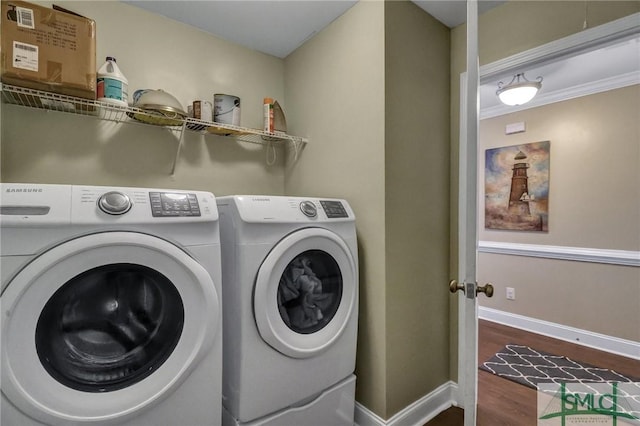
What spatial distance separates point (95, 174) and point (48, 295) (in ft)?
3.03

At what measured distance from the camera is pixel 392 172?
1.54 metres

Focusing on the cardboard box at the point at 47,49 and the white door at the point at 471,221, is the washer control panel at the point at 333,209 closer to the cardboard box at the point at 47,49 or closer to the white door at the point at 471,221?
the white door at the point at 471,221

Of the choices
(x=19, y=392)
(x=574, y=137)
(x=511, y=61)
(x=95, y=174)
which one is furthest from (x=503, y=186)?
(x=19, y=392)

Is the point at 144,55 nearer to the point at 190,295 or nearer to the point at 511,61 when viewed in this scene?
the point at 190,295

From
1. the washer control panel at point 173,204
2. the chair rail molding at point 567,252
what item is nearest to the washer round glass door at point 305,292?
the washer control panel at point 173,204

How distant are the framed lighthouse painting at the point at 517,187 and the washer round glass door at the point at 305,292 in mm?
2393

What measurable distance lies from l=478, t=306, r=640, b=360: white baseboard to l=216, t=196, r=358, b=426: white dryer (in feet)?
7.63

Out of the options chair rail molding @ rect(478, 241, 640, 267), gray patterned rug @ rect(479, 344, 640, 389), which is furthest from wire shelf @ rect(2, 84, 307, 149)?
chair rail molding @ rect(478, 241, 640, 267)

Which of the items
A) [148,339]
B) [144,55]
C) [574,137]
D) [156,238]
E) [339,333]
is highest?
[144,55]

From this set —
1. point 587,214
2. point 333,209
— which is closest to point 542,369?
point 587,214

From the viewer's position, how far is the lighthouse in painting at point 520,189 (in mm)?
3021

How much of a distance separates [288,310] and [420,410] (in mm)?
986

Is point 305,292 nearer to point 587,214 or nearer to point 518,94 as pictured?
point 518,94

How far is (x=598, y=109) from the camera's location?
263 centimetres
